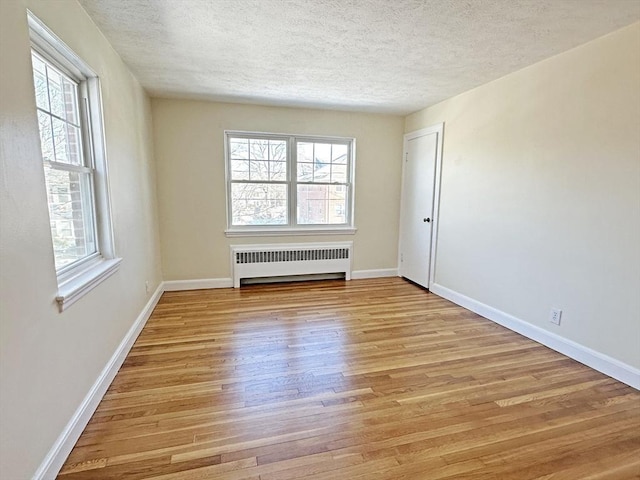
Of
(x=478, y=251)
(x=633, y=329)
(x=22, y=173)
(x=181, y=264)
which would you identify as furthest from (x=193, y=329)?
(x=633, y=329)

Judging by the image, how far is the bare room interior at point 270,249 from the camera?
5.03 feet

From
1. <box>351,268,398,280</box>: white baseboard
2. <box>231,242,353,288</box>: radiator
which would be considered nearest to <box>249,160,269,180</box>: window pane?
<box>231,242,353,288</box>: radiator

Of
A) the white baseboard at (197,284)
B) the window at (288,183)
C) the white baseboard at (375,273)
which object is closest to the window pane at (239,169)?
the window at (288,183)

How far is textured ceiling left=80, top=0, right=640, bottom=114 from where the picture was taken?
78.2 inches

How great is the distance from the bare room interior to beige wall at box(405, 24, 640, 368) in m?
0.02

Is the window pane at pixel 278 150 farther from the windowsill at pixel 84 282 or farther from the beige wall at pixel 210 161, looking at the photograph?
the windowsill at pixel 84 282

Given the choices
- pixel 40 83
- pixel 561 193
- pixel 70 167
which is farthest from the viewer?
pixel 561 193

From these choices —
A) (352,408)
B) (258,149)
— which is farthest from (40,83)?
(258,149)

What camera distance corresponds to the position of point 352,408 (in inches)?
77.2

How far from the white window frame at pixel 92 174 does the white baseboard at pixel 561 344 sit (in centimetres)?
342

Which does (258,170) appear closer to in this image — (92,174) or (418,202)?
(418,202)

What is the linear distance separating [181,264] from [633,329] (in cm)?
442

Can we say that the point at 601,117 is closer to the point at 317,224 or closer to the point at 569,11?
the point at 569,11

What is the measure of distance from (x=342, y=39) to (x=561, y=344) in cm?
294
